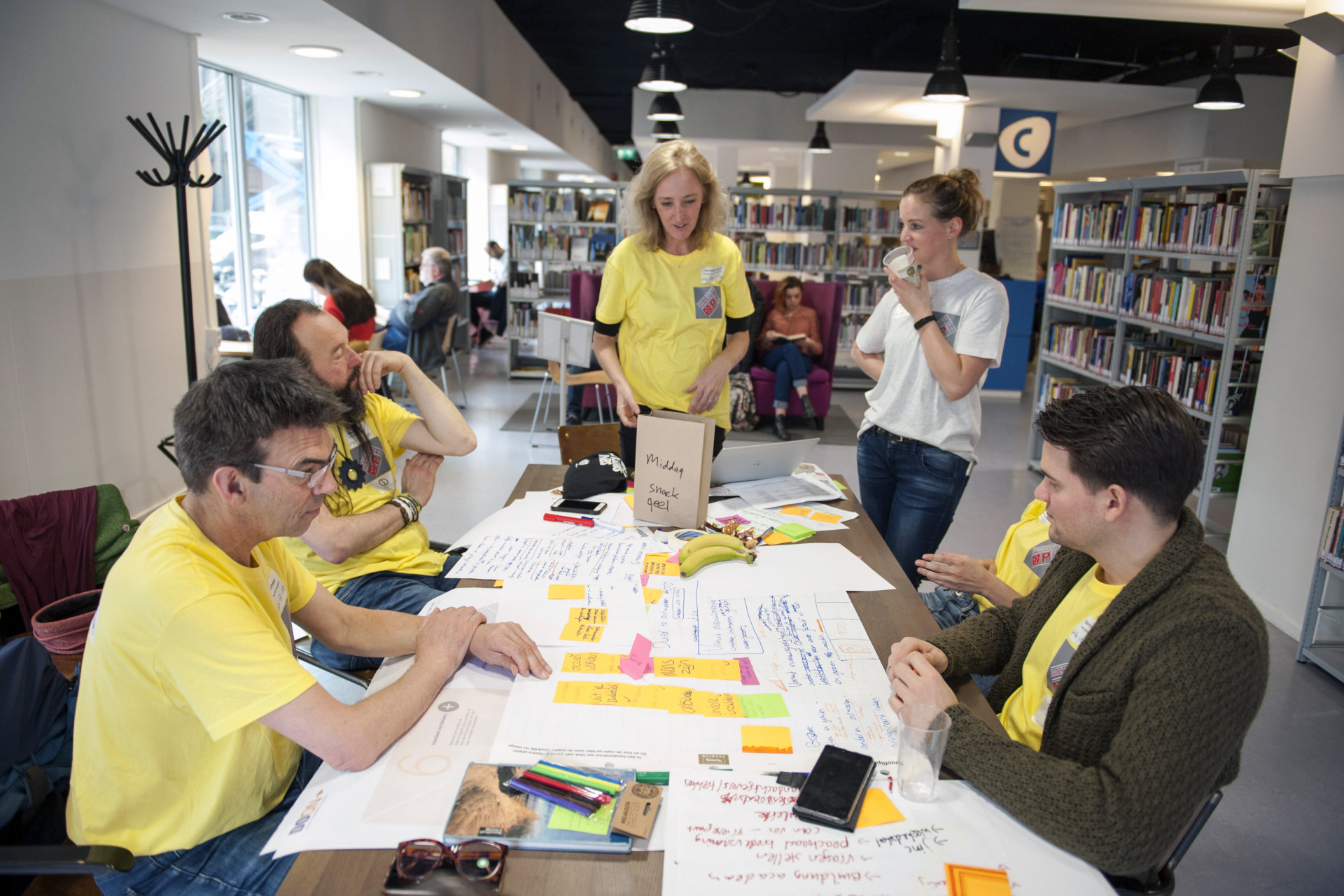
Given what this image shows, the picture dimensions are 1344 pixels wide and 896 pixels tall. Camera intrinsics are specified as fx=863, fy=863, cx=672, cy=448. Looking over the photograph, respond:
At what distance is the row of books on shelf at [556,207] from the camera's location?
8.55 m

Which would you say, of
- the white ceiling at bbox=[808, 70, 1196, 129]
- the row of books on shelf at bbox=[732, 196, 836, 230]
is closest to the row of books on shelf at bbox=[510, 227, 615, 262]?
the row of books on shelf at bbox=[732, 196, 836, 230]

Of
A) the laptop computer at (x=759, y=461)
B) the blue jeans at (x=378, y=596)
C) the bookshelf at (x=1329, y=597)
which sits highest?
the laptop computer at (x=759, y=461)

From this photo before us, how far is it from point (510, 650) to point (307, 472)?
439 millimetres

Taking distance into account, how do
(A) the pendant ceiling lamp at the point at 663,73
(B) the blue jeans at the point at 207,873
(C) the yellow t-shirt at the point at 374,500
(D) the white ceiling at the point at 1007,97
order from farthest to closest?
(D) the white ceiling at the point at 1007,97, (A) the pendant ceiling lamp at the point at 663,73, (C) the yellow t-shirt at the point at 374,500, (B) the blue jeans at the point at 207,873

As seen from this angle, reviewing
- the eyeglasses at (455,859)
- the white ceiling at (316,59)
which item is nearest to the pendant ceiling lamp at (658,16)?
the white ceiling at (316,59)

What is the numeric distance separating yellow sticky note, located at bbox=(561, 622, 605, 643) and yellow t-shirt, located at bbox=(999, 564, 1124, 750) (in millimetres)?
716

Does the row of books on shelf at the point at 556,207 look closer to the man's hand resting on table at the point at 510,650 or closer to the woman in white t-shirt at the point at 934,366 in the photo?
the woman in white t-shirt at the point at 934,366

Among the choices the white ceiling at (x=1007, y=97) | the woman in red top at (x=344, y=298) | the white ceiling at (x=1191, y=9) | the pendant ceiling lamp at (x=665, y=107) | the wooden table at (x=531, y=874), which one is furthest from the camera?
the pendant ceiling lamp at (x=665, y=107)

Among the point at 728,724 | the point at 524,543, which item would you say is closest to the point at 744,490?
the point at 524,543

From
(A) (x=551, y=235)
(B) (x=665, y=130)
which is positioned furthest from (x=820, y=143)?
(A) (x=551, y=235)

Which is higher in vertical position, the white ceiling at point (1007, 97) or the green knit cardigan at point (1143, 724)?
the white ceiling at point (1007, 97)

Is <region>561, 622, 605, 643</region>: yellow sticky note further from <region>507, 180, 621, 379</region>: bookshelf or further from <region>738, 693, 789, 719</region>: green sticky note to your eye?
<region>507, 180, 621, 379</region>: bookshelf

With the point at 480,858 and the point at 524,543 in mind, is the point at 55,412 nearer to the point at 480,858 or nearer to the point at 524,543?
the point at 524,543

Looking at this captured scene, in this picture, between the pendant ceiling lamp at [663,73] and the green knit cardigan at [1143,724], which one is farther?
the pendant ceiling lamp at [663,73]
